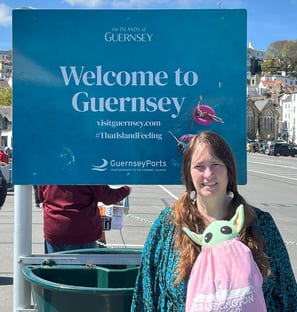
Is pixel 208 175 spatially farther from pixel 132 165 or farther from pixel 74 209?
pixel 74 209

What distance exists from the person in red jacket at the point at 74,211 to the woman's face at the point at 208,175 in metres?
1.20

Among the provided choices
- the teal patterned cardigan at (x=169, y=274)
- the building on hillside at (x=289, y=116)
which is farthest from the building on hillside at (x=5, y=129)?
the building on hillside at (x=289, y=116)

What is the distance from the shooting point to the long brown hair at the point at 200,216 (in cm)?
218

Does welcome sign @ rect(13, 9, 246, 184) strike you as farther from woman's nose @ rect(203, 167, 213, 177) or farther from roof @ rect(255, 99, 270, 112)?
roof @ rect(255, 99, 270, 112)

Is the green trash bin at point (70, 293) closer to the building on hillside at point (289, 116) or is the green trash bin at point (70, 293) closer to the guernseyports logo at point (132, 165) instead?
the guernseyports logo at point (132, 165)

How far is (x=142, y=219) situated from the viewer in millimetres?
12133

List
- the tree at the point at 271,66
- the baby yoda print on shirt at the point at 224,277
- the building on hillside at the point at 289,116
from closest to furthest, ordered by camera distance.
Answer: the baby yoda print on shirt at the point at 224,277 → the building on hillside at the point at 289,116 → the tree at the point at 271,66

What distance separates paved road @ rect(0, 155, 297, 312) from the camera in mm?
7666

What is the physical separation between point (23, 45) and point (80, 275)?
1294 millimetres

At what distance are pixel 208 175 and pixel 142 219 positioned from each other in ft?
32.7

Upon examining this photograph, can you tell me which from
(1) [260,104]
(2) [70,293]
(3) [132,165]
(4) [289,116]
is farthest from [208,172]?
(1) [260,104]

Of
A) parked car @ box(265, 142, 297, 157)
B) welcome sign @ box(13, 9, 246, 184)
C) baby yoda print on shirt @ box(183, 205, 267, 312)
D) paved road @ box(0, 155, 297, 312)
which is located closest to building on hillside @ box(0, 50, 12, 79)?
parked car @ box(265, 142, 297, 157)

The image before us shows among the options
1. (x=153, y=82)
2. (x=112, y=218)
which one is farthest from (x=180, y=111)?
(x=112, y=218)

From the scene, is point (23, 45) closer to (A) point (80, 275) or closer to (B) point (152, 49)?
(B) point (152, 49)
